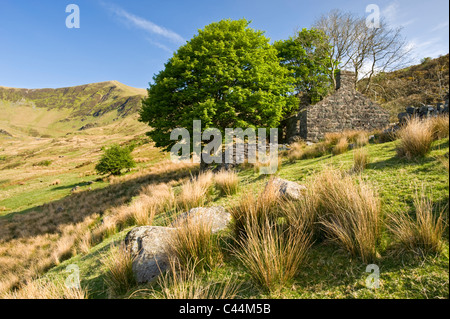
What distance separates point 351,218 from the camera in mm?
2379

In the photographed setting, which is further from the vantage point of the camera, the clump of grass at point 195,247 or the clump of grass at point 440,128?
the clump of grass at point 440,128

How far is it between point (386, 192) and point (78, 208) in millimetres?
16625

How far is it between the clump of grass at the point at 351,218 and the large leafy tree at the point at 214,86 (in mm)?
8596

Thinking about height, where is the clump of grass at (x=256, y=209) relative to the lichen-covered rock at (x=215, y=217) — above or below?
above

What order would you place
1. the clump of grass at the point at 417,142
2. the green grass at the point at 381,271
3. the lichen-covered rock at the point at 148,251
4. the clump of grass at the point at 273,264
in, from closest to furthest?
1. the green grass at the point at 381,271
2. the clump of grass at the point at 273,264
3. the lichen-covered rock at the point at 148,251
4. the clump of grass at the point at 417,142

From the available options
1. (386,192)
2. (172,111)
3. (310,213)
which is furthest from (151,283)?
(172,111)

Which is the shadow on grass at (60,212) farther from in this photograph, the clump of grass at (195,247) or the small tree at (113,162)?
the clump of grass at (195,247)

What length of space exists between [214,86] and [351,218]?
10799 millimetres

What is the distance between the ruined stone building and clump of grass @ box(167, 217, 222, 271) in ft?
46.7

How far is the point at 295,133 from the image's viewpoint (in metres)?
16.9

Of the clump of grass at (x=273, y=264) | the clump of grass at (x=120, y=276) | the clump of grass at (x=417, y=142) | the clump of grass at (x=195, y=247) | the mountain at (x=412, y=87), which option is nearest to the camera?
the clump of grass at (x=273, y=264)

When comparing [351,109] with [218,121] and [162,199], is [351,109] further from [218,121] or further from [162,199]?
[162,199]

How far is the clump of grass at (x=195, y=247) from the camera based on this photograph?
2750 mm

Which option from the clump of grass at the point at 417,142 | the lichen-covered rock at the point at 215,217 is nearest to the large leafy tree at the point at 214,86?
the lichen-covered rock at the point at 215,217
